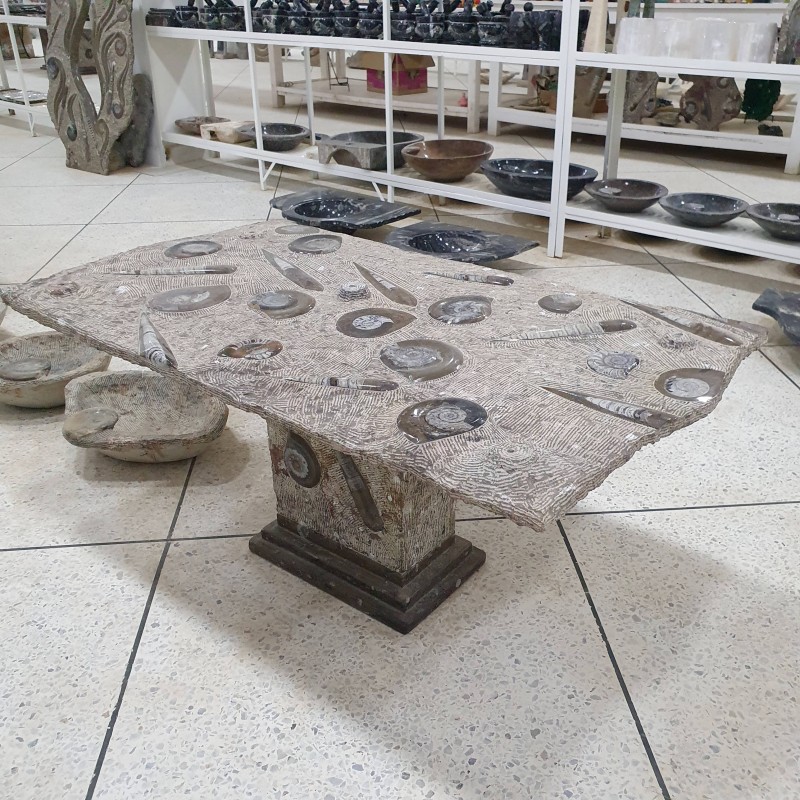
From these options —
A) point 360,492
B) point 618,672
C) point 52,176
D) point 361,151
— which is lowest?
point 618,672

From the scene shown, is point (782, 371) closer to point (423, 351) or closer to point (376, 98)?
point (423, 351)

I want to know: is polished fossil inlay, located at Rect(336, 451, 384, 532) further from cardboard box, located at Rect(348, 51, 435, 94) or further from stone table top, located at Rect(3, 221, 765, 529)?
cardboard box, located at Rect(348, 51, 435, 94)

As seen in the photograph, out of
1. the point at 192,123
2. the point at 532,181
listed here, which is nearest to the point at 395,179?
the point at 532,181

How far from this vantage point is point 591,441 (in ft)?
3.28

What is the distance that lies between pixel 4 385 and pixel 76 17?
265cm

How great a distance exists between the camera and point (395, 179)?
3.41 metres

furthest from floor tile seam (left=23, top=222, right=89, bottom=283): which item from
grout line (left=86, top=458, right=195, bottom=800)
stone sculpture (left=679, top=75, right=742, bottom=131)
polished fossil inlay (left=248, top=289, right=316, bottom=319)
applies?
stone sculpture (left=679, top=75, right=742, bottom=131)

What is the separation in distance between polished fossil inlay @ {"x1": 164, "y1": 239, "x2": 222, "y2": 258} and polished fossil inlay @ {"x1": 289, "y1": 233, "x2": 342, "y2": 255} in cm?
16

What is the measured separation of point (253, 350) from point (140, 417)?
68 cm

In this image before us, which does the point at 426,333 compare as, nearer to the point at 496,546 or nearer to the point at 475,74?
the point at 496,546

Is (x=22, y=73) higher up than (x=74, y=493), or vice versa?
(x=22, y=73)

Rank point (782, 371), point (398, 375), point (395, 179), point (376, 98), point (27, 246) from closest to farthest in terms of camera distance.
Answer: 1. point (398, 375)
2. point (782, 371)
3. point (27, 246)
4. point (395, 179)
5. point (376, 98)

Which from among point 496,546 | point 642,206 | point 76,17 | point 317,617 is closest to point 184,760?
point 317,617

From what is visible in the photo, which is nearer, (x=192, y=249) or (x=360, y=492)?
(x=360, y=492)
